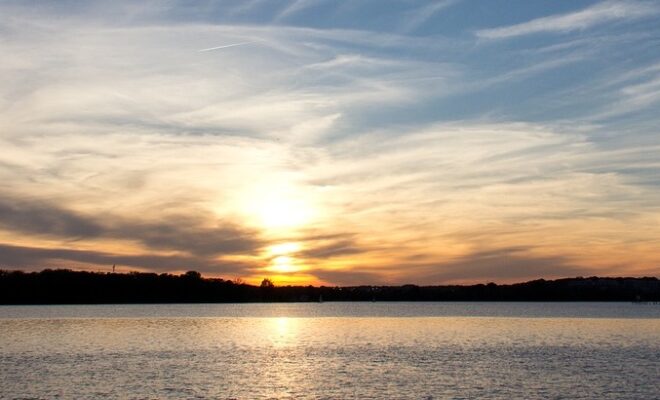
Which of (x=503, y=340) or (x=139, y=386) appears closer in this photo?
(x=139, y=386)

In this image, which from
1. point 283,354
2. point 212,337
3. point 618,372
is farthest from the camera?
point 212,337

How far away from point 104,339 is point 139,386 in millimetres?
62286

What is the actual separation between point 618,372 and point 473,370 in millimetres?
13300

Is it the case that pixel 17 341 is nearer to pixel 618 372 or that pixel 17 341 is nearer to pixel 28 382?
pixel 28 382

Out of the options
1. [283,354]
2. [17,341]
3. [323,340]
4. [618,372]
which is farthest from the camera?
[323,340]

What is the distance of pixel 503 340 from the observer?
386 ft

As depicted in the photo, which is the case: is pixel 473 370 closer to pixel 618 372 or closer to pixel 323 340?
pixel 618 372

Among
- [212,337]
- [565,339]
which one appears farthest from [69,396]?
[565,339]

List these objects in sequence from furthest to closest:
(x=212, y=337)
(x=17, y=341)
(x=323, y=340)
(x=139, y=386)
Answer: (x=212, y=337)
(x=323, y=340)
(x=17, y=341)
(x=139, y=386)

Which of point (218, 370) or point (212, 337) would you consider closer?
point (218, 370)

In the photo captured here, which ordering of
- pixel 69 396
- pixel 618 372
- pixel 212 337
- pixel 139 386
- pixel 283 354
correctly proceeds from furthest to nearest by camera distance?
1. pixel 212 337
2. pixel 283 354
3. pixel 618 372
4. pixel 139 386
5. pixel 69 396

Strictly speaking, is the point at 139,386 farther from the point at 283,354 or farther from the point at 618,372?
the point at 618,372

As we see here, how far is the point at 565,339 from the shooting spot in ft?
392

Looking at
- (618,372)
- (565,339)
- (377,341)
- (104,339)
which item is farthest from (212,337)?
(618,372)
